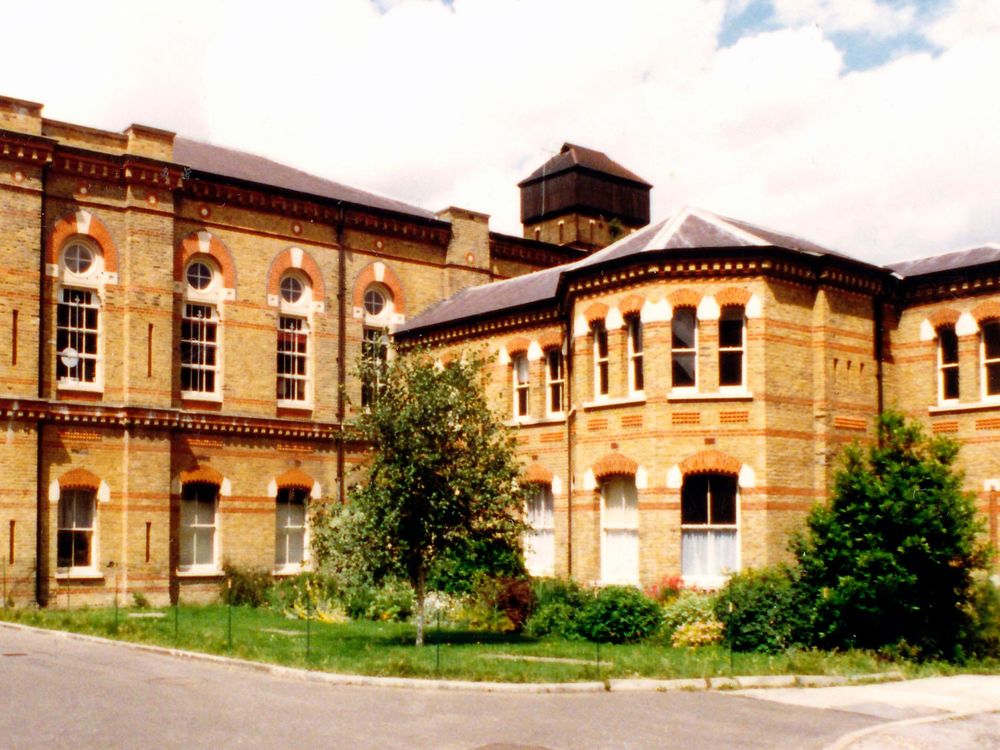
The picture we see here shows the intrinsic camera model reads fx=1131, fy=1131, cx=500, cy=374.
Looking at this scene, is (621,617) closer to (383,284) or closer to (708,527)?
(708,527)

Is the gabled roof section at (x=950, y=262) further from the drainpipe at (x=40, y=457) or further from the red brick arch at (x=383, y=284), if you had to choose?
the drainpipe at (x=40, y=457)

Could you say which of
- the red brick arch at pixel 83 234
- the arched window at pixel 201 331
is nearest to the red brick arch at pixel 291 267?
the arched window at pixel 201 331

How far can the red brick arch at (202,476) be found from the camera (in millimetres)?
29891

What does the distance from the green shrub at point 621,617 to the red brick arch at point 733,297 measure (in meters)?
6.65

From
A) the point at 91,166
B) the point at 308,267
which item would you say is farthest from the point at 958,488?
the point at 91,166

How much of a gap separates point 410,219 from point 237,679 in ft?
68.3

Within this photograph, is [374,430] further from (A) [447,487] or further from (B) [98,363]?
(B) [98,363]

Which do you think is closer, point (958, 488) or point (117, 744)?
point (117, 744)

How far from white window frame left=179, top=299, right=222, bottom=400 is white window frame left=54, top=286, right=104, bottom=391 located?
88.9 inches

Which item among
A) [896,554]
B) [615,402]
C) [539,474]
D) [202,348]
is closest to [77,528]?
[202,348]

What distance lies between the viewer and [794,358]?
2480 cm

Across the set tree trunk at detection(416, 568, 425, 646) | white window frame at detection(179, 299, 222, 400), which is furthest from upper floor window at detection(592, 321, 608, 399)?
white window frame at detection(179, 299, 222, 400)

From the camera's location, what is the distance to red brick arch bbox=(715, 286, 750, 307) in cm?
2442

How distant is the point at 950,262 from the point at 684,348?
303 inches
